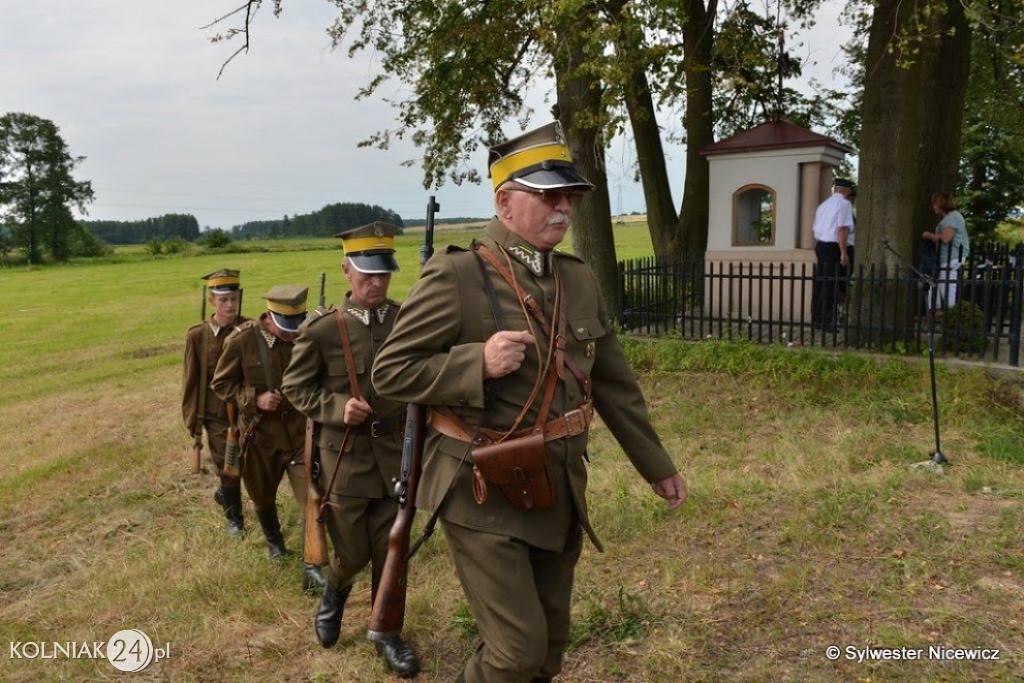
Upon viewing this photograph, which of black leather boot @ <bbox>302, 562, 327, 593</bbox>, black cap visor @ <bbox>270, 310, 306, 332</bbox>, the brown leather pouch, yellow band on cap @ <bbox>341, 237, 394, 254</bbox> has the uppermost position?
yellow band on cap @ <bbox>341, 237, 394, 254</bbox>

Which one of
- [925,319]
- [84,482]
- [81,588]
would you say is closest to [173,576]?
[81,588]

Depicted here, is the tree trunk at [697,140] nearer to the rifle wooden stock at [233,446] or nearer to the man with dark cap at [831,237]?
the man with dark cap at [831,237]

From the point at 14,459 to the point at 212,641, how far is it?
21.2ft

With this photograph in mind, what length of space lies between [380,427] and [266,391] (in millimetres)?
1661

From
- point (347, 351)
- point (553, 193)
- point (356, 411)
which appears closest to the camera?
point (553, 193)

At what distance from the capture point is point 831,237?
10.7 metres

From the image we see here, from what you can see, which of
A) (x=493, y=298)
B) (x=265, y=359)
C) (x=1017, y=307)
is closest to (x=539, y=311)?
(x=493, y=298)

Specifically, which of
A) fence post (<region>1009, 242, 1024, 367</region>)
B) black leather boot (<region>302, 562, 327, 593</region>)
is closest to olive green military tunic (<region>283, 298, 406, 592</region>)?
black leather boot (<region>302, 562, 327, 593</region>)

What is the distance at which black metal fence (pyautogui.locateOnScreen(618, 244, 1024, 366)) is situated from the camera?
8688 mm

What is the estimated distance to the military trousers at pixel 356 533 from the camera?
4.62m

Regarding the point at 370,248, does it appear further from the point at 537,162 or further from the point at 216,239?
the point at 216,239

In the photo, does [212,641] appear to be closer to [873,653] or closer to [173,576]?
[173,576]

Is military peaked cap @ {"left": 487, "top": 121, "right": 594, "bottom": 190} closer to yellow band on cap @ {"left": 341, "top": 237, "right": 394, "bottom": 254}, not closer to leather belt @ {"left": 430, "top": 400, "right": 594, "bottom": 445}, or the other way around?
leather belt @ {"left": 430, "top": 400, "right": 594, "bottom": 445}

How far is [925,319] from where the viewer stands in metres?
9.80
